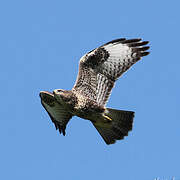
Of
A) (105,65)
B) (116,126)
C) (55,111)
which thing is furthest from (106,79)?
(55,111)

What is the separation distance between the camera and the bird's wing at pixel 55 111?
38.0ft

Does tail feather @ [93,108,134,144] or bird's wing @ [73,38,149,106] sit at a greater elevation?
bird's wing @ [73,38,149,106]

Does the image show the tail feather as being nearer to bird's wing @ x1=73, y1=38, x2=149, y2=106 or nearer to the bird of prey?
the bird of prey

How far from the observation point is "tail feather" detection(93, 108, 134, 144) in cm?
1095

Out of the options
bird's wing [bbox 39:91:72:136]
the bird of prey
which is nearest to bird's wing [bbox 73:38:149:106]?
the bird of prey

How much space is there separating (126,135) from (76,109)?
124 cm

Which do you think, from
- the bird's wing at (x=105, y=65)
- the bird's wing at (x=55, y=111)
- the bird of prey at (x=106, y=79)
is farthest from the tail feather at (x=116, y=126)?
the bird's wing at (x=55, y=111)

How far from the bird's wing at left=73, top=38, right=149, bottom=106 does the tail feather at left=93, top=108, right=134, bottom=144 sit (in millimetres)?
376

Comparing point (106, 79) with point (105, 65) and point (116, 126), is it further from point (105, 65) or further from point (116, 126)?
point (116, 126)

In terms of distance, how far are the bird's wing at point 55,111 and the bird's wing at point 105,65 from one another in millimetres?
729

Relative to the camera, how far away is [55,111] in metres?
12.0

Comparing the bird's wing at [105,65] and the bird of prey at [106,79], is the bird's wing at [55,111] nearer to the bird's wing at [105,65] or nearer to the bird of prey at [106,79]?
the bird of prey at [106,79]

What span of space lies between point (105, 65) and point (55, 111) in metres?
1.59

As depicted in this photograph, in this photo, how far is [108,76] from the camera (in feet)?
37.0
